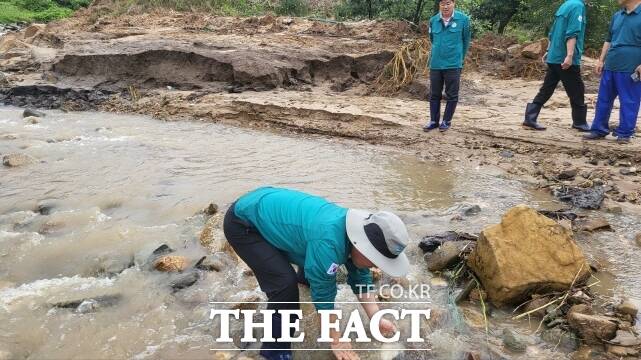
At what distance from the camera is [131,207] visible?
4957 mm

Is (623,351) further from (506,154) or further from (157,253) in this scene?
(506,154)

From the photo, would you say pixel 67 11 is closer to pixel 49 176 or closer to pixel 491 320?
pixel 49 176

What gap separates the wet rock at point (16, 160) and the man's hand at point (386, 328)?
5.29 metres

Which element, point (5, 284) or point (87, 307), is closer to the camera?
point (87, 307)

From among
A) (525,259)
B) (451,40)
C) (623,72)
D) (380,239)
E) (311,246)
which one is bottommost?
(525,259)

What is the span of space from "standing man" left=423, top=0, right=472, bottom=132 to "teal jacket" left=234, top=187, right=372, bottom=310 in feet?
14.5

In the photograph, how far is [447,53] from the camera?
21.4ft

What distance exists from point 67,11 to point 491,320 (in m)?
25.3

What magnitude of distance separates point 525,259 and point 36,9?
26714 millimetres

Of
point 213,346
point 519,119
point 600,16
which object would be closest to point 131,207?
point 213,346

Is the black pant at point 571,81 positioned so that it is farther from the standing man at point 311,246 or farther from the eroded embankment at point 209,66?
the standing man at point 311,246

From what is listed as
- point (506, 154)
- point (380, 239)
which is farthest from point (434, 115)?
point (380, 239)

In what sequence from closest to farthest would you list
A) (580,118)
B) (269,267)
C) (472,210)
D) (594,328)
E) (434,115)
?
(269,267) < (594,328) < (472,210) < (580,118) < (434,115)

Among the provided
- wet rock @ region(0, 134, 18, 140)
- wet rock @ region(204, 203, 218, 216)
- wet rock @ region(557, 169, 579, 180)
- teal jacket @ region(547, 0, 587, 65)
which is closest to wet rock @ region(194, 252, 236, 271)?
wet rock @ region(204, 203, 218, 216)
